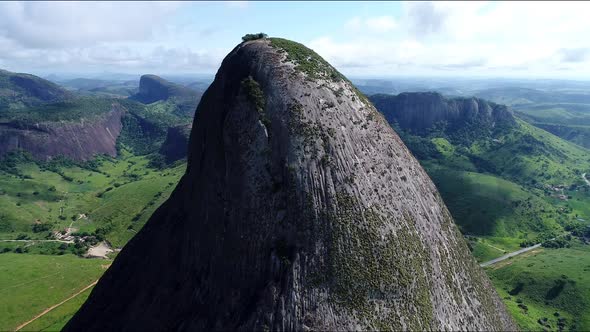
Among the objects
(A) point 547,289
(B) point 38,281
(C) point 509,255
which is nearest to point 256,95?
(B) point 38,281

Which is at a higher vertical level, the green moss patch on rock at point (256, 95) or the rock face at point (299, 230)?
the green moss patch on rock at point (256, 95)

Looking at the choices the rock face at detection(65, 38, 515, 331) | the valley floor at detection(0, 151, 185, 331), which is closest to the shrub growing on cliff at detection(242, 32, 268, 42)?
the rock face at detection(65, 38, 515, 331)

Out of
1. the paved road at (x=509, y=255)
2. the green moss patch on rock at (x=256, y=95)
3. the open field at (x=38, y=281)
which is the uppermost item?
the green moss patch on rock at (x=256, y=95)

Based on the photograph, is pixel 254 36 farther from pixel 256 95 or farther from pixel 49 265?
pixel 49 265

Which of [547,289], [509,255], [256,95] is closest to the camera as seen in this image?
[256,95]

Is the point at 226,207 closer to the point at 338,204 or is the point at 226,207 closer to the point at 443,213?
the point at 338,204

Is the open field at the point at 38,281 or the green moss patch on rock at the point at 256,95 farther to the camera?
the open field at the point at 38,281

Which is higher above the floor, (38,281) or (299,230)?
(299,230)

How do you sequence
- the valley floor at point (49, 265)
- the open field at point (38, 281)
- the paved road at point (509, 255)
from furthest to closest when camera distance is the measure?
the paved road at point (509, 255) < the open field at point (38, 281) < the valley floor at point (49, 265)

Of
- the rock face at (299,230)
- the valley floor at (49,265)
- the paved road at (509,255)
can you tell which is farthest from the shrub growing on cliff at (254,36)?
the paved road at (509,255)

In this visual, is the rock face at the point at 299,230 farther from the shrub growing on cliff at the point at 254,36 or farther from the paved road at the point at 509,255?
the paved road at the point at 509,255
